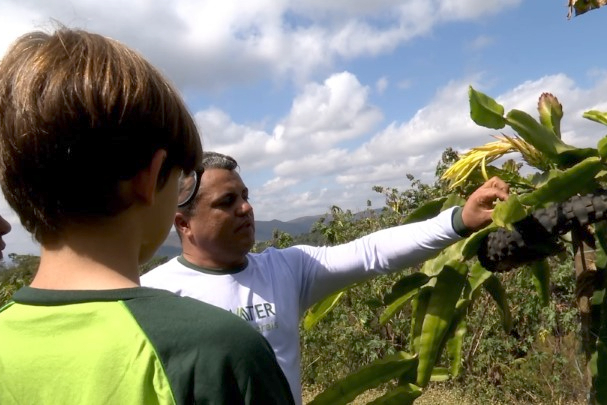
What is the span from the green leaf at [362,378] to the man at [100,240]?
1.42 metres

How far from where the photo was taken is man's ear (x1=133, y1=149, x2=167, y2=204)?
3.11 ft

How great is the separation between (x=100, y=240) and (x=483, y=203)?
135cm

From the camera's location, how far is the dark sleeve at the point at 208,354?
0.80 metres

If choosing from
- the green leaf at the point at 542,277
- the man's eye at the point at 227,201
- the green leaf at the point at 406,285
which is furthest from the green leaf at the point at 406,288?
the man's eye at the point at 227,201

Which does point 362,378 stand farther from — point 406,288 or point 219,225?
point 219,225

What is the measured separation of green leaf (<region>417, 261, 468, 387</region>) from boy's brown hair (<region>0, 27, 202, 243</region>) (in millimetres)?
1372

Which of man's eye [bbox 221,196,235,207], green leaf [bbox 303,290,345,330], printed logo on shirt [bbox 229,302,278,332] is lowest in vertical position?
green leaf [bbox 303,290,345,330]

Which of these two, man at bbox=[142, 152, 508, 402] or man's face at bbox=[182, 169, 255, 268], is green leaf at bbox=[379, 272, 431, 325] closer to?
man at bbox=[142, 152, 508, 402]

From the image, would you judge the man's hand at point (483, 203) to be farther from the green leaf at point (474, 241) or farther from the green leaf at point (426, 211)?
the green leaf at point (426, 211)

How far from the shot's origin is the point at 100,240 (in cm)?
94

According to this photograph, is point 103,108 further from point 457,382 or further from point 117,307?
point 457,382

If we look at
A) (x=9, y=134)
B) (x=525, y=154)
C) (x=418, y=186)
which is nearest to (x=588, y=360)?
(x=525, y=154)

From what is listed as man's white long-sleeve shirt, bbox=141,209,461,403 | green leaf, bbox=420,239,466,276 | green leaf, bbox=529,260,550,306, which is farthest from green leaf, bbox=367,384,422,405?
green leaf, bbox=529,260,550,306

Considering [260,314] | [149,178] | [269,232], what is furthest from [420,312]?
[269,232]
